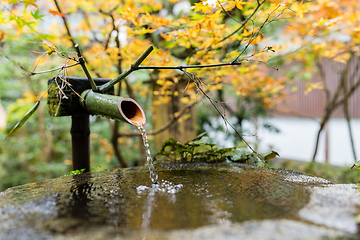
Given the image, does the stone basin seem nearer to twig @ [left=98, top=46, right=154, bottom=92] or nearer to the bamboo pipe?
the bamboo pipe

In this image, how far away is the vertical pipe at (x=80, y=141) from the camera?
2.31 metres

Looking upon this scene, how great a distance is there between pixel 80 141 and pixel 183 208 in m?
1.47

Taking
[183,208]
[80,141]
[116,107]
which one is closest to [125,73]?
[116,107]

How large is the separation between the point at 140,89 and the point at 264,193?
14.3 ft

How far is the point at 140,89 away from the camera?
5.40 m

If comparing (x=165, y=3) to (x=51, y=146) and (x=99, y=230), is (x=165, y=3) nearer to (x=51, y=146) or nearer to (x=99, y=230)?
(x=99, y=230)

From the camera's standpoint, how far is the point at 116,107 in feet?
5.35

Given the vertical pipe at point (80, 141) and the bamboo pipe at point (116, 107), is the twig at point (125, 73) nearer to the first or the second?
the bamboo pipe at point (116, 107)

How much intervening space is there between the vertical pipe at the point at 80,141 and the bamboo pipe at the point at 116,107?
1.17 feet

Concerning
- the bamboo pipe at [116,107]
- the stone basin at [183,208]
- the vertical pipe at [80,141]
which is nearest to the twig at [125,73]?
the bamboo pipe at [116,107]

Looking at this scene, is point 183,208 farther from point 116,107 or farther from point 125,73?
point 125,73

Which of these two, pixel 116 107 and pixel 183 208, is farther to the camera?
pixel 116 107

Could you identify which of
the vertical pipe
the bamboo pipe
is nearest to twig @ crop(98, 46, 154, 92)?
the bamboo pipe

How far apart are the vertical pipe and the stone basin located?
0.46 m
